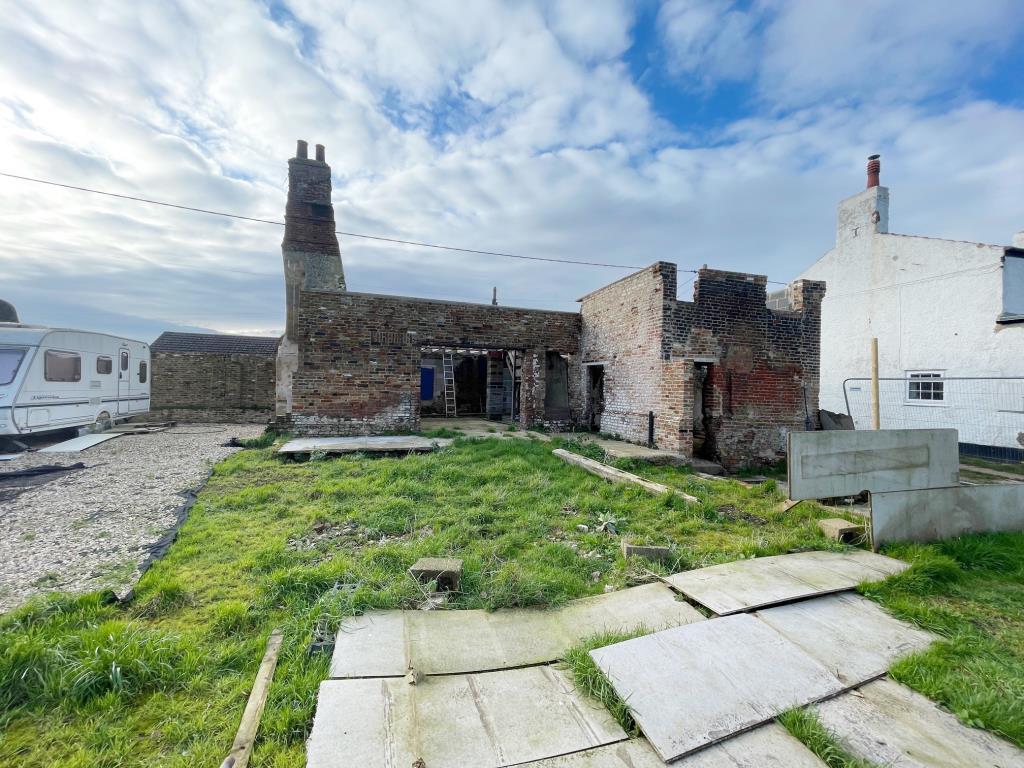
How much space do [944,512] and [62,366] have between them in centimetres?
1581

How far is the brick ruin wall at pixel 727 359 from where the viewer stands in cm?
891

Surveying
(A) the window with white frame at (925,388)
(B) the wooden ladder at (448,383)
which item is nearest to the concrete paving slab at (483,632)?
(A) the window with white frame at (925,388)

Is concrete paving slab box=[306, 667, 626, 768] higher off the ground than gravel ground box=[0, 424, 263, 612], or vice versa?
gravel ground box=[0, 424, 263, 612]

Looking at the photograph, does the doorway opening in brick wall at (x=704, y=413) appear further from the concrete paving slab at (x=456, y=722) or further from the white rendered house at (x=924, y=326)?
the concrete paving slab at (x=456, y=722)

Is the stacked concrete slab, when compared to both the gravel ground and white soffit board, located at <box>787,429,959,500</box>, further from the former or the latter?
the gravel ground

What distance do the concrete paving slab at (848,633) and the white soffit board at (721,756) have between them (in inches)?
29.7

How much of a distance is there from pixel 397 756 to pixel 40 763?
1.60 m

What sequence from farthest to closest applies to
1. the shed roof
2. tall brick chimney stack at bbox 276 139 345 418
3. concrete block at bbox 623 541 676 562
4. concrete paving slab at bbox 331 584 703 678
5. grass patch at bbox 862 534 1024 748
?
the shed roof < tall brick chimney stack at bbox 276 139 345 418 < concrete block at bbox 623 541 676 562 < concrete paving slab at bbox 331 584 703 678 < grass patch at bbox 862 534 1024 748

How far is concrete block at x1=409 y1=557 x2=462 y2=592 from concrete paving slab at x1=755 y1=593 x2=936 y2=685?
2239 mm

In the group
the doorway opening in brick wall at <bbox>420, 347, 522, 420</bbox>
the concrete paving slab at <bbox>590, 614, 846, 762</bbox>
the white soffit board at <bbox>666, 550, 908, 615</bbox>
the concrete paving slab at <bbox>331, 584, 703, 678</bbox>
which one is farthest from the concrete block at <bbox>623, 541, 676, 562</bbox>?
the doorway opening in brick wall at <bbox>420, 347, 522, 420</bbox>

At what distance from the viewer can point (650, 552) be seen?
A: 4.10 metres

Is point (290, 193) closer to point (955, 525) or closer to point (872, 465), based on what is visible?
point (872, 465)

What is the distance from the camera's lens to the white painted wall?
1050cm

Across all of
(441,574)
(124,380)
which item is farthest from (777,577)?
(124,380)
